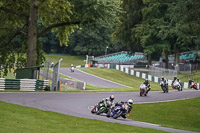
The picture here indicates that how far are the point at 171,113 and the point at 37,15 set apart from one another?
16.5 meters

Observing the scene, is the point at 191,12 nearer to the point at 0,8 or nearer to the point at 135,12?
the point at 0,8

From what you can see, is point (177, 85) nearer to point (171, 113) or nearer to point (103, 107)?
point (171, 113)

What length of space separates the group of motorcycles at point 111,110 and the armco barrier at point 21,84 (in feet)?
35.4

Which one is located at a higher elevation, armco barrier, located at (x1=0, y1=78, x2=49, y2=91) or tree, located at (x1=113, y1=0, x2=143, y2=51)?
tree, located at (x1=113, y1=0, x2=143, y2=51)

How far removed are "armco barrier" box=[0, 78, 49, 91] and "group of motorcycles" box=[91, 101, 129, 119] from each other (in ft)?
35.4

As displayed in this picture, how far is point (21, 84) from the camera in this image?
30.1m

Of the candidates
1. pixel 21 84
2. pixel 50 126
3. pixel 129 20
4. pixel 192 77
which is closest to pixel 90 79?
pixel 192 77

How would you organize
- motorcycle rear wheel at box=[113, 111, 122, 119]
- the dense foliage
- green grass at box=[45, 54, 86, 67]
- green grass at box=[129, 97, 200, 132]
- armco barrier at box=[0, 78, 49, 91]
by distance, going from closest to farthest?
motorcycle rear wheel at box=[113, 111, 122, 119], green grass at box=[129, 97, 200, 132], armco barrier at box=[0, 78, 49, 91], the dense foliage, green grass at box=[45, 54, 86, 67]

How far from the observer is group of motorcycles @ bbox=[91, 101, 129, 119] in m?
18.7

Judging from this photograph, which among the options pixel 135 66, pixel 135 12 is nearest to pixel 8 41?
pixel 135 12

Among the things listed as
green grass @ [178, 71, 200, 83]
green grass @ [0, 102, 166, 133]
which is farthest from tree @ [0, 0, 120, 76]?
green grass @ [178, 71, 200, 83]

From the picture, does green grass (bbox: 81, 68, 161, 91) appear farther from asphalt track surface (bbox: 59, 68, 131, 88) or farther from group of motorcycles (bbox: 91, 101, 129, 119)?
group of motorcycles (bbox: 91, 101, 129, 119)

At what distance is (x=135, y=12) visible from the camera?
214 feet

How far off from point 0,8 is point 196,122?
1992cm
